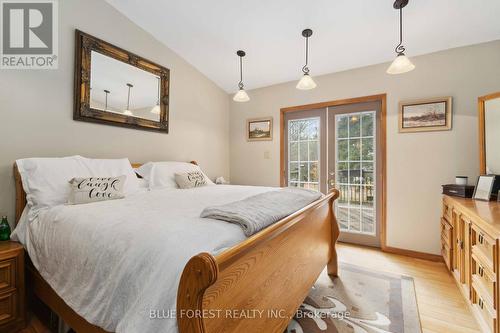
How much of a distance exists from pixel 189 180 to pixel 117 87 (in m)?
1.32

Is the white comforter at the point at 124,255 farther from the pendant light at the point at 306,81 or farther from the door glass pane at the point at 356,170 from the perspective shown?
the door glass pane at the point at 356,170

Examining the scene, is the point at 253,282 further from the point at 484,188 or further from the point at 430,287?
the point at 484,188

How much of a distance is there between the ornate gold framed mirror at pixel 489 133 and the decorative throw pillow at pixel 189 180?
2989 millimetres

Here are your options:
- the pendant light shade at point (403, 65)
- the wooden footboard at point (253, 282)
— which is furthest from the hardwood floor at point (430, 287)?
the pendant light shade at point (403, 65)

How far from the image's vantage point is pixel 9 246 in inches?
61.8

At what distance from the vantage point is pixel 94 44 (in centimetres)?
228

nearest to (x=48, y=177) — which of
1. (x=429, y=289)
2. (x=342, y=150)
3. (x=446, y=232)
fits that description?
(x=342, y=150)

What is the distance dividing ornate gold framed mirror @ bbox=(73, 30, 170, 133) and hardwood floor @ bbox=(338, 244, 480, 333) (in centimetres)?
298

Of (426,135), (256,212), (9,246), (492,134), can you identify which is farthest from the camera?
(426,135)

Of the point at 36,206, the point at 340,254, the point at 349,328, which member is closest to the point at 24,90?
the point at 36,206

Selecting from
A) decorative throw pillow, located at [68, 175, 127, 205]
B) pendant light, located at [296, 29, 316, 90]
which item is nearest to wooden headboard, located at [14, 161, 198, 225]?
decorative throw pillow, located at [68, 175, 127, 205]

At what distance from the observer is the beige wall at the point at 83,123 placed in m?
1.83

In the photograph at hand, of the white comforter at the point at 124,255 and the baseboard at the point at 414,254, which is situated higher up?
the white comforter at the point at 124,255

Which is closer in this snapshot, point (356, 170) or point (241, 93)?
point (241, 93)
